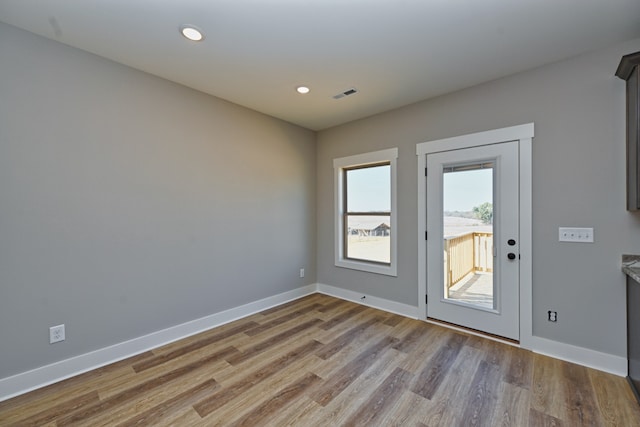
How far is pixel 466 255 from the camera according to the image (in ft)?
9.95

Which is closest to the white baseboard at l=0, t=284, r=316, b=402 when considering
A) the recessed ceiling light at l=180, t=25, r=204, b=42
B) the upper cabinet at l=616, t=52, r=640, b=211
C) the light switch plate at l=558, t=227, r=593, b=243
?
the recessed ceiling light at l=180, t=25, r=204, b=42

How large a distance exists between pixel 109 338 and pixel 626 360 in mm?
4414

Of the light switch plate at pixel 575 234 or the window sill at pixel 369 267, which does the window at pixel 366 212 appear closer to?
the window sill at pixel 369 267

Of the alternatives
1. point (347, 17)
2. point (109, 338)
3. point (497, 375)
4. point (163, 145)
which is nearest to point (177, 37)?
point (163, 145)

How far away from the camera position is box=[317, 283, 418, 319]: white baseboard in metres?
3.46

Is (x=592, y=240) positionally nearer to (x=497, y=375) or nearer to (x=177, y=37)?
(x=497, y=375)

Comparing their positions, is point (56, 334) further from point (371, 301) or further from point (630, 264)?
point (630, 264)

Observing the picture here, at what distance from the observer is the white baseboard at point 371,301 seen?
3.46 metres

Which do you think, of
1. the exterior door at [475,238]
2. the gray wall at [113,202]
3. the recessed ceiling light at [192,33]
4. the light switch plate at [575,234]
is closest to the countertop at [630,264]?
the light switch plate at [575,234]

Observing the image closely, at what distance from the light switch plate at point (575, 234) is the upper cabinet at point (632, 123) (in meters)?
0.32

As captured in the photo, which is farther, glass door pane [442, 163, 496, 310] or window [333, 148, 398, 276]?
window [333, 148, 398, 276]

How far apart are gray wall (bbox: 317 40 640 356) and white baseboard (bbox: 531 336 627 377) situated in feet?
0.16

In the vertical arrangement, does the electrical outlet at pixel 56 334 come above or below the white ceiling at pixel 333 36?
below

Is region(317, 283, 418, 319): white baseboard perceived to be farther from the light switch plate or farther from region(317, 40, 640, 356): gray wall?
the light switch plate
